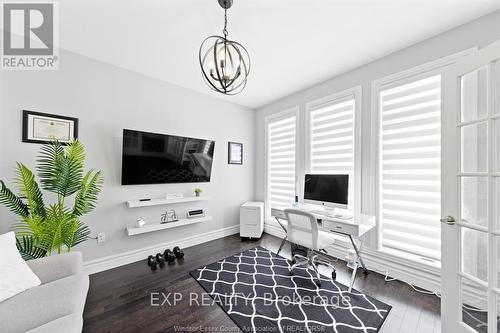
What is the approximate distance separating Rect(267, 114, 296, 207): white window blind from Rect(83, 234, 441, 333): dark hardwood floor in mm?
1422

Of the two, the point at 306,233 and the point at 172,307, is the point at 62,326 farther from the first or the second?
the point at 306,233

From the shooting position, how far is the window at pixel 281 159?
342 centimetres


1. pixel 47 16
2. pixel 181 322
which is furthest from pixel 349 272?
pixel 47 16

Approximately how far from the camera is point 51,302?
1.15 meters

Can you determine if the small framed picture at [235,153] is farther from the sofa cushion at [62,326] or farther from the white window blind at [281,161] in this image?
the sofa cushion at [62,326]

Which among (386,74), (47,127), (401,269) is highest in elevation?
(386,74)

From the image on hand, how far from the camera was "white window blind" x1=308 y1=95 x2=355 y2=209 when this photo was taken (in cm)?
259

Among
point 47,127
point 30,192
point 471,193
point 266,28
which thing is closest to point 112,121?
point 47,127

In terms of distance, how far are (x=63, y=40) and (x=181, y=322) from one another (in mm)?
3077

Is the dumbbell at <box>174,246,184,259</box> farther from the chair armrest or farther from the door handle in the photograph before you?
the door handle

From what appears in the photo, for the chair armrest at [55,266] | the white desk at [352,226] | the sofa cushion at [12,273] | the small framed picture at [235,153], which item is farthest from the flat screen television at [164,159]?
the white desk at [352,226]

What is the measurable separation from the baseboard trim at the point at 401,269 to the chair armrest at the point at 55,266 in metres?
3.00

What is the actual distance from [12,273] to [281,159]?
3344mm

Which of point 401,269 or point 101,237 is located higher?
point 101,237
